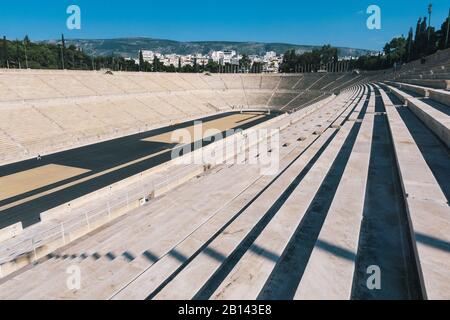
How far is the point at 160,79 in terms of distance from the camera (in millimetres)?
59062

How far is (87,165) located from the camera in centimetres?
2241

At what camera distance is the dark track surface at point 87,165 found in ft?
48.9

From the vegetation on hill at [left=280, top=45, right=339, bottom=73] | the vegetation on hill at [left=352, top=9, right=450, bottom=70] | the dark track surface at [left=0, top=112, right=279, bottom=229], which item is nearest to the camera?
the dark track surface at [left=0, top=112, right=279, bottom=229]

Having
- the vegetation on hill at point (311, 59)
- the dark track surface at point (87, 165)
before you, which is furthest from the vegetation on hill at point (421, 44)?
the dark track surface at point (87, 165)

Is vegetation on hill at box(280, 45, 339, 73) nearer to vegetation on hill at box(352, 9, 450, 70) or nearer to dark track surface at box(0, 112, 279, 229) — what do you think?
vegetation on hill at box(352, 9, 450, 70)

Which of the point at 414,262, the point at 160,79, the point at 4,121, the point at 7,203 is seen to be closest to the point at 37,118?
the point at 4,121

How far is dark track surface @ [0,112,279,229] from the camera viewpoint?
48.9 ft

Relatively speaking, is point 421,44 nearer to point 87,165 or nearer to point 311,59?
point 311,59

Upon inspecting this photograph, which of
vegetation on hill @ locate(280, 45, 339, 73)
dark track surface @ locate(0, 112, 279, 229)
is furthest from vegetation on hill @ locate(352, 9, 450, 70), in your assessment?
dark track surface @ locate(0, 112, 279, 229)

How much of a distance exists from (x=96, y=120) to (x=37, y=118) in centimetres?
624

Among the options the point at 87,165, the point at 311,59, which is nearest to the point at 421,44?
the point at 311,59

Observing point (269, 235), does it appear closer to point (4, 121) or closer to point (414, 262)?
point (414, 262)

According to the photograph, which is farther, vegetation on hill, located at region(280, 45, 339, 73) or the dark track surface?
vegetation on hill, located at region(280, 45, 339, 73)

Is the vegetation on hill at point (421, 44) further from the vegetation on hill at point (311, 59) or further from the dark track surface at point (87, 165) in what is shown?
the dark track surface at point (87, 165)
